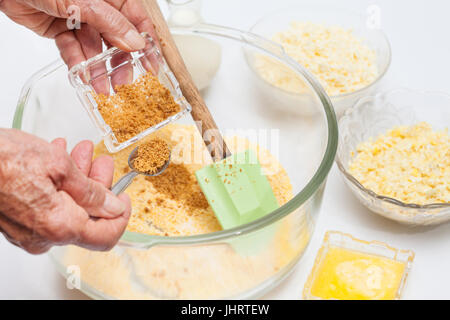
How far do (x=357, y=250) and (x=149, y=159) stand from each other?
19.3 inches

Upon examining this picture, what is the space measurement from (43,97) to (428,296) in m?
0.93

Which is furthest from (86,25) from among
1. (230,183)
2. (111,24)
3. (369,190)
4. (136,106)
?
(369,190)

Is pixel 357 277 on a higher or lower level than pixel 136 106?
lower

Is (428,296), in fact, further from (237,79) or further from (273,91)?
(237,79)

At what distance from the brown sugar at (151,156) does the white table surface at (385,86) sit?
0.97ft

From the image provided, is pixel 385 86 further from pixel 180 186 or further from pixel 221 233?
pixel 221 233

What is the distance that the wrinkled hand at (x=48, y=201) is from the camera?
0.85m

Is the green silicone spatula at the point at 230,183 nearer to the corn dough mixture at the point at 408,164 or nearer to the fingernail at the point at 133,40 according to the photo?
the fingernail at the point at 133,40

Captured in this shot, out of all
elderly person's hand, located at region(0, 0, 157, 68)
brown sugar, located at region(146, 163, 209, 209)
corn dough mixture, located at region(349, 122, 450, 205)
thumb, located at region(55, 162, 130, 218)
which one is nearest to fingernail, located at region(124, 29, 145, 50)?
elderly person's hand, located at region(0, 0, 157, 68)

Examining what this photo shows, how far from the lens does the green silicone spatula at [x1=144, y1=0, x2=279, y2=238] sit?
1213 mm

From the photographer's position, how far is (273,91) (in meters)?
1.45

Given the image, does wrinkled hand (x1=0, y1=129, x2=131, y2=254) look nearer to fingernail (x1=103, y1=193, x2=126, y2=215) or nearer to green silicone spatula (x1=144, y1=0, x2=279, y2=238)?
fingernail (x1=103, y1=193, x2=126, y2=215)

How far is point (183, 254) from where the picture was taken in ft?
3.44
